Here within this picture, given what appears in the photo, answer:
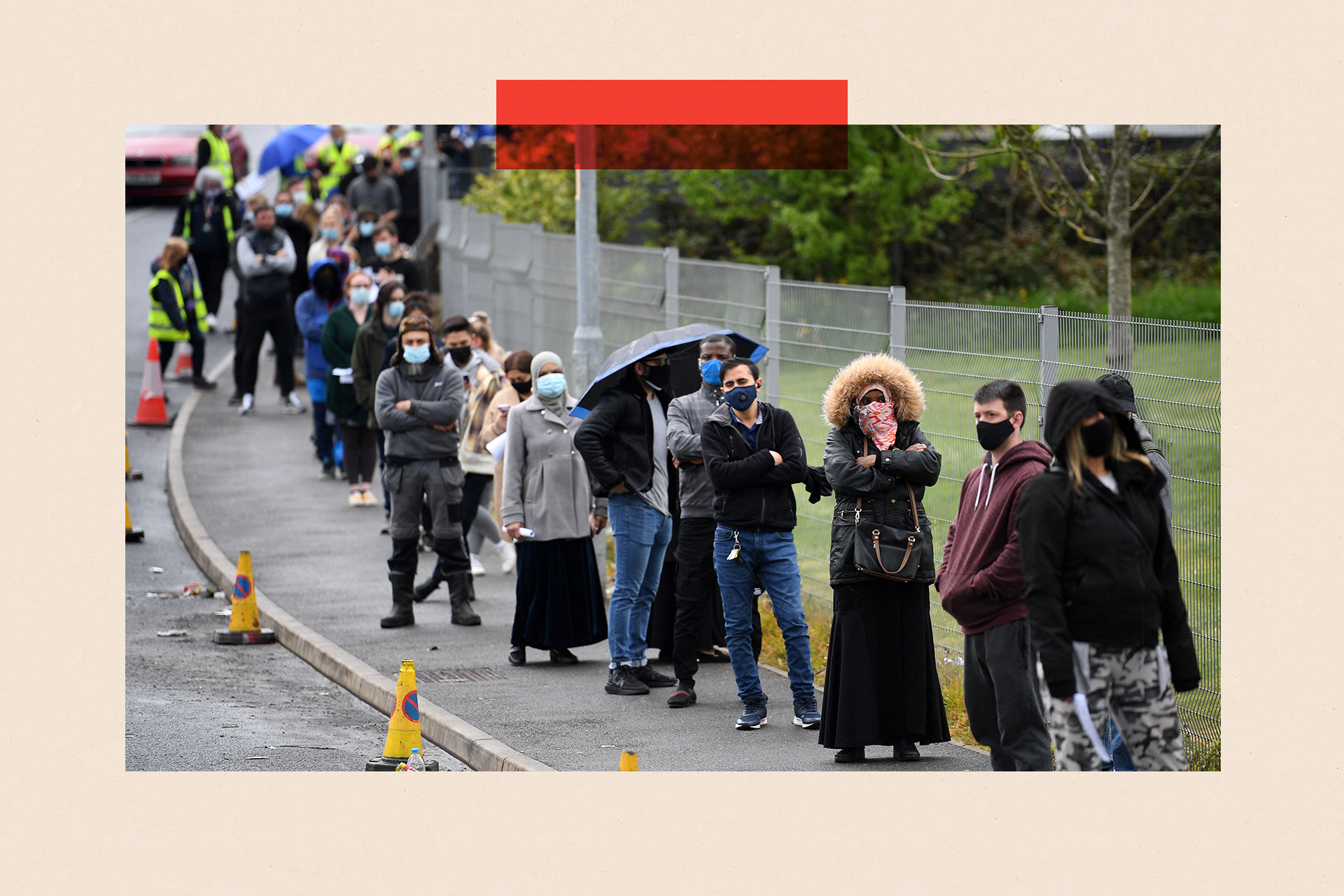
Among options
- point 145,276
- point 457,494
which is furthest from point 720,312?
point 145,276

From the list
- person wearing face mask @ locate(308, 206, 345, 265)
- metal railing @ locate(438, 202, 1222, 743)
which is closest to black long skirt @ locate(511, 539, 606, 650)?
metal railing @ locate(438, 202, 1222, 743)

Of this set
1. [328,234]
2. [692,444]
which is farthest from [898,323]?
[328,234]

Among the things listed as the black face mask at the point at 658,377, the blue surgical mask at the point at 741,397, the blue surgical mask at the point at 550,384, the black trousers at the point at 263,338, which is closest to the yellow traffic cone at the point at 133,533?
the black trousers at the point at 263,338

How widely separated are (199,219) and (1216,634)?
50.3 ft

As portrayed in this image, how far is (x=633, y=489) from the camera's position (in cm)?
874

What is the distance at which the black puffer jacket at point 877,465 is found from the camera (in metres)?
7.16

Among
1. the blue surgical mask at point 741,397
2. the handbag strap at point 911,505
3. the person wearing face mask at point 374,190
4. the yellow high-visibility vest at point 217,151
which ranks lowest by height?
the handbag strap at point 911,505

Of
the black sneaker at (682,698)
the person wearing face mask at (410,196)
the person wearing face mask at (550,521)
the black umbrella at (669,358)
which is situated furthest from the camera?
the person wearing face mask at (410,196)

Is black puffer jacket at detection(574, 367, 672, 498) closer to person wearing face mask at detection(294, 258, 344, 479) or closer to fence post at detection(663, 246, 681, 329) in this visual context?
fence post at detection(663, 246, 681, 329)

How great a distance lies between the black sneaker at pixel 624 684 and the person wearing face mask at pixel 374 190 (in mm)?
13262

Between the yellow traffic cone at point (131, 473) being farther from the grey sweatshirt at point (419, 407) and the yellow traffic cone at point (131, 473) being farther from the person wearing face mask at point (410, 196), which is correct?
the person wearing face mask at point (410, 196)

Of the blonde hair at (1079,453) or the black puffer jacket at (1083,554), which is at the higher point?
the blonde hair at (1079,453)

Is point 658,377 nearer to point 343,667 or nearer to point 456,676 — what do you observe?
point 456,676

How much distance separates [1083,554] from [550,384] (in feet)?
15.5
